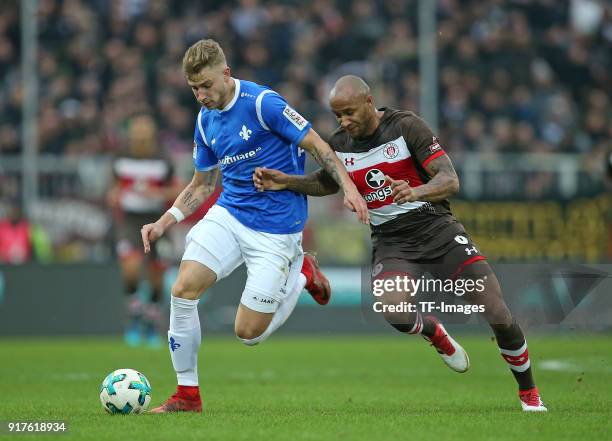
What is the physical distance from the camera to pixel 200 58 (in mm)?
7609

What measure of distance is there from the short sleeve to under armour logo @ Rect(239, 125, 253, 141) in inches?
43.0

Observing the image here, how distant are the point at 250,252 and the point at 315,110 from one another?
11281 millimetres

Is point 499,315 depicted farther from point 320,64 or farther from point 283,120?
point 320,64

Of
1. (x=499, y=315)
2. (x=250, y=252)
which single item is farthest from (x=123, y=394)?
(x=499, y=315)

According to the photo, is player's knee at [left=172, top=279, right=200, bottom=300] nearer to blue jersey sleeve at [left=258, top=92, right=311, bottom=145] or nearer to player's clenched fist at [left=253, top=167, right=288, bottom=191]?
player's clenched fist at [left=253, top=167, right=288, bottom=191]

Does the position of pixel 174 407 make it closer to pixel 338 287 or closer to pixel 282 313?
pixel 282 313

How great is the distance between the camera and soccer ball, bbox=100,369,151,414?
7.50 m

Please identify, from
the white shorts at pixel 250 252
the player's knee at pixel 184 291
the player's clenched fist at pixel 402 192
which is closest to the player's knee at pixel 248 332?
the white shorts at pixel 250 252

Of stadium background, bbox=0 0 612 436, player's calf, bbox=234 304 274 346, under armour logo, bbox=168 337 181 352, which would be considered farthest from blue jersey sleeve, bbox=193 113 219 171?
stadium background, bbox=0 0 612 436

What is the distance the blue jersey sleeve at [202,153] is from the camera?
8.23 metres

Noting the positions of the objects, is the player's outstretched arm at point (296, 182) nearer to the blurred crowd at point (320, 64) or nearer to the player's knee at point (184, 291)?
the player's knee at point (184, 291)

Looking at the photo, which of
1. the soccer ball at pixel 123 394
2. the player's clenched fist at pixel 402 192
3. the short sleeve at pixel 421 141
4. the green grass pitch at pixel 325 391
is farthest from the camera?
the short sleeve at pixel 421 141

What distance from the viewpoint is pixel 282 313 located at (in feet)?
27.6

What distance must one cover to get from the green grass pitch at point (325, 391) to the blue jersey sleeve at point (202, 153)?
1772 mm
